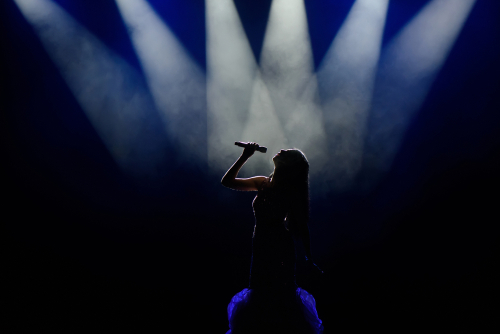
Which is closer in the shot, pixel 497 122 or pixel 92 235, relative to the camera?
pixel 497 122

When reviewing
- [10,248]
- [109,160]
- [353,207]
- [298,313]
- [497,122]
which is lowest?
[298,313]

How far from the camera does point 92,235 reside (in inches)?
103

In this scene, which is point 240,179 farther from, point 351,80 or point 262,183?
point 351,80

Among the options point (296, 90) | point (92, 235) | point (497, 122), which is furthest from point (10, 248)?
point (497, 122)

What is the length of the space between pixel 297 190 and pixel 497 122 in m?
2.24

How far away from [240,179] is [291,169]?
1.18 ft

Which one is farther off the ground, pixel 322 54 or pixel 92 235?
pixel 322 54

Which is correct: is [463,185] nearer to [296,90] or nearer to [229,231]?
[296,90]

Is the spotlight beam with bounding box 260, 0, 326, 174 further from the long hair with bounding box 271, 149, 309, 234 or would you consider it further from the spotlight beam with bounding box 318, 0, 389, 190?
the long hair with bounding box 271, 149, 309, 234

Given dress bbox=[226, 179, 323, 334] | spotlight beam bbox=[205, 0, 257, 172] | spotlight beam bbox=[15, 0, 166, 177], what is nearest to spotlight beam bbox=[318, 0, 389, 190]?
spotlight beam bbox=[205, 0, 257, 172]

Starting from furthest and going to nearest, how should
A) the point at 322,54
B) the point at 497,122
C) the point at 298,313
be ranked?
the point at 322,54
the point at 497,122
the point at 298,313

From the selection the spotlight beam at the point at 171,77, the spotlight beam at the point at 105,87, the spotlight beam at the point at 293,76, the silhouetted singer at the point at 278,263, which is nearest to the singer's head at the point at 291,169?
the silhouetted singer at the point at 278,263

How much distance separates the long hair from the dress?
52 millimetres

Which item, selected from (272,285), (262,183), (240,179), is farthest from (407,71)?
(272,285)
